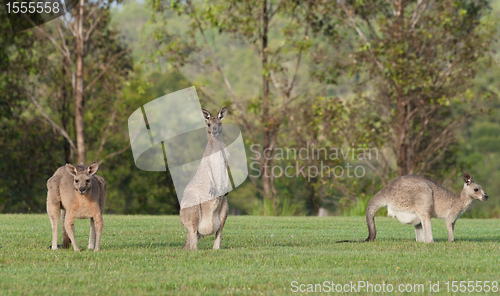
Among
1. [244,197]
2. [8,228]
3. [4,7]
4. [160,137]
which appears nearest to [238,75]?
[244,197]

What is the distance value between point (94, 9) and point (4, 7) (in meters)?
5.01

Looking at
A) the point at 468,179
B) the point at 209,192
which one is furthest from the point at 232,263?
the point at 468,179

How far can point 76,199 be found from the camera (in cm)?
1019

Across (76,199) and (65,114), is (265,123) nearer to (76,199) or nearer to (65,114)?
(65,114)

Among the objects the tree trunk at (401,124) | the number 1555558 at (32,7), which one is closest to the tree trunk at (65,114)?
the number 1555558 at (32,7)

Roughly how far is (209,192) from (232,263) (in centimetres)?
163

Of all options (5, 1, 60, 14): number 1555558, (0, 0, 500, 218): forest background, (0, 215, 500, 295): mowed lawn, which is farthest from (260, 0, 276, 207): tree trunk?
(0, 215, 500, 295): mowed lawn

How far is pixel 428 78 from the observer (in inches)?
1021

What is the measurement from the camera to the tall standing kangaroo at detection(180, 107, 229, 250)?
35.0 ft

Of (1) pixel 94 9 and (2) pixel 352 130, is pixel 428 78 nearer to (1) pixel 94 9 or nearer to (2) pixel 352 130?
(2) pixel 352 130

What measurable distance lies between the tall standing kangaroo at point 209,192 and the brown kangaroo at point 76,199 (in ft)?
4.24

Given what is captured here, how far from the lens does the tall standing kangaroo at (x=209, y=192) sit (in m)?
10.7

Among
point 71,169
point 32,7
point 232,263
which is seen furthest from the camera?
point 32,7

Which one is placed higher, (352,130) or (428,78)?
(428,78)
